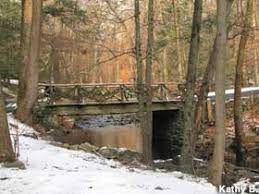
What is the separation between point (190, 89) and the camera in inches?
457

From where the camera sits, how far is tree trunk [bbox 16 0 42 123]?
1515cm

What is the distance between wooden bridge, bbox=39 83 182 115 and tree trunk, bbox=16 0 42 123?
9.55 ft

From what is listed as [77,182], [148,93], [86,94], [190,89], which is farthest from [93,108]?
[77,182]

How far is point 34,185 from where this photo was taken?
6520 millimetres

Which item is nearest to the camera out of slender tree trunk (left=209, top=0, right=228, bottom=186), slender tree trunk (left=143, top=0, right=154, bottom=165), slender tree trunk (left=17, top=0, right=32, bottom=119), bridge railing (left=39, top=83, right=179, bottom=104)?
slender tree trunk (left=209, top=0, right=228, bottom=186)

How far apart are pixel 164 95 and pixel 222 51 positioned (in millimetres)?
15640

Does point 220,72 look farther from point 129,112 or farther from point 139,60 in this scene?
point 129,112

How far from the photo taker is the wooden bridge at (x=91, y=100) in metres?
19.7

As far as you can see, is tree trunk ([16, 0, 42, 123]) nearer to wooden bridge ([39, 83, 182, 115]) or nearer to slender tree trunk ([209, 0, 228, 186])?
wooden bridge ([39, 83, 182, 115])

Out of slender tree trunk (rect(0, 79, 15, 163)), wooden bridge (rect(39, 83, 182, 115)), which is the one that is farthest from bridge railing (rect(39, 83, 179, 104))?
slender tree trunk (rect(0, 79, 15, 163))

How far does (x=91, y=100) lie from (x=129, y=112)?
1772mm

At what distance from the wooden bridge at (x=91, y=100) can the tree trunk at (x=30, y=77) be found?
2.91 meters

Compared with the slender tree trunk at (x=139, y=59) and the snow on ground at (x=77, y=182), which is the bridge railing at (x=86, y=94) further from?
the snow on ground at (x=77, y=182)

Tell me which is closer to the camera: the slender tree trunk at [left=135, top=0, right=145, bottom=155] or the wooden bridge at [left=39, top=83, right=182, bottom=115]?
the slender tree trunk at [left=135, top=0, right=145, bottom=155]
